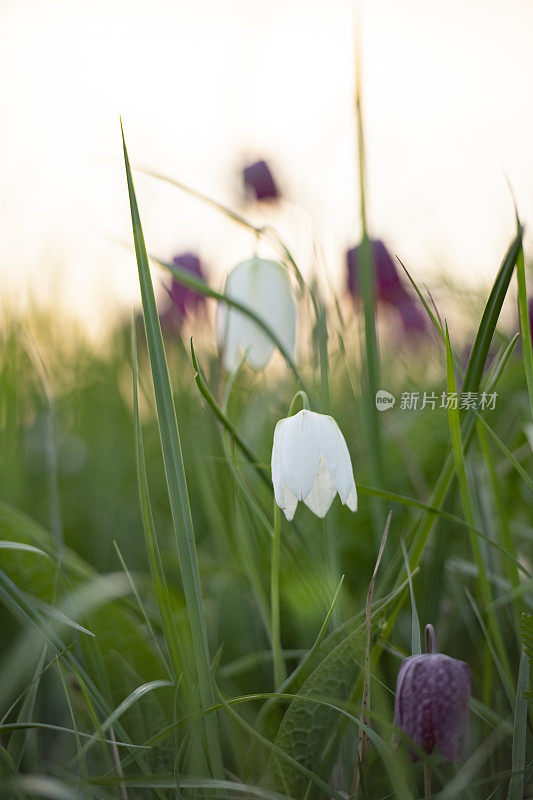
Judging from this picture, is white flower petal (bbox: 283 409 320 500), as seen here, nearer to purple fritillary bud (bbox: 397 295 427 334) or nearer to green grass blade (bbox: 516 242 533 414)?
green grass blade (bbox: 516 242 533 414)

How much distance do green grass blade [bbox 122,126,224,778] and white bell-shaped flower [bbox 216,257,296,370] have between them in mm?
319

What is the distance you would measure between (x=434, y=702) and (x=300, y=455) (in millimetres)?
201

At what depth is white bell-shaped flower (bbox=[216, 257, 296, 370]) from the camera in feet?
2.73

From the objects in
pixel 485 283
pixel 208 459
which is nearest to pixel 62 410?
pixel 208 459

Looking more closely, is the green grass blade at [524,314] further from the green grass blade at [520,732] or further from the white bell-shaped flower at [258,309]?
the white bell-shaped flower at [258,309]

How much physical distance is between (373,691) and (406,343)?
105cm

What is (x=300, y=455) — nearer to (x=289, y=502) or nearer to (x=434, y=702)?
(x=289, y=502)

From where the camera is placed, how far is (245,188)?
4.60 ft

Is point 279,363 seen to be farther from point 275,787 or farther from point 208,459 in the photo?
point 275,787

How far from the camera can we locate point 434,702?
0.45 metres

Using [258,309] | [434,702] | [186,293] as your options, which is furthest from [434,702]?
[186,293]

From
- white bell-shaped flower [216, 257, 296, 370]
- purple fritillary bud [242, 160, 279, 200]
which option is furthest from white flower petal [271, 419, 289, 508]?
purple fritillary bud [242, 160, 279, 200]

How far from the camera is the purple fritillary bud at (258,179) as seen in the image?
1.40m

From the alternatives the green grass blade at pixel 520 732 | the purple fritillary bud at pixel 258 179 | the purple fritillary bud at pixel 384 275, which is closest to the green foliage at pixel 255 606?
the green grass blade at pixel 520 732
